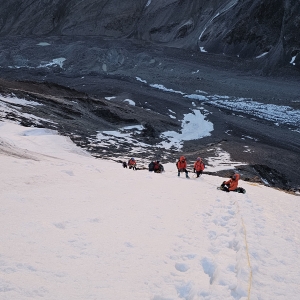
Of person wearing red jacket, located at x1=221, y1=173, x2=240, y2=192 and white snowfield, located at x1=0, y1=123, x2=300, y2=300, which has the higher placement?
white snowfield, located at x1=0, y1=123, x2=300, y2=300

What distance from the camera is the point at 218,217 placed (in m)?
7.46

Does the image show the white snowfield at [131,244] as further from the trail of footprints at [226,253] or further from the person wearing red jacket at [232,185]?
the person wearing red jacket at [232,185]

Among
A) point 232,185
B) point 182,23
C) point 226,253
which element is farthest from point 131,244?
point 182,23

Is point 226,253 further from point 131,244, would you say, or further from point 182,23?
point 182,23

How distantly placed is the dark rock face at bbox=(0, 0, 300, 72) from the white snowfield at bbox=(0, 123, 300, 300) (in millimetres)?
63978

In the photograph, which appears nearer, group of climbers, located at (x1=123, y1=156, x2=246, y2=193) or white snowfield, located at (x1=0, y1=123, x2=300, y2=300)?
white snowfield, located at (x1=0, y1=123, x2=300, y2=300)

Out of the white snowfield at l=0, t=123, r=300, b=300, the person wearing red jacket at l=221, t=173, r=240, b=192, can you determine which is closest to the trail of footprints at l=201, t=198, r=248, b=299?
the white snowfield at l=0, t=123, r=300, b=300

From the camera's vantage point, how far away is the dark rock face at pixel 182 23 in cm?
7150

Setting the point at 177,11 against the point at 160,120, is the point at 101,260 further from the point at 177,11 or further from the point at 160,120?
the point at 177,11

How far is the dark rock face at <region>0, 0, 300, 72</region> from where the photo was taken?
71500 millimetres

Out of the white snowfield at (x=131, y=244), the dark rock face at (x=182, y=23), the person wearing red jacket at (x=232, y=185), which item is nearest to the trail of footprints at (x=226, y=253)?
the white snowfield at (x=131, y=244)

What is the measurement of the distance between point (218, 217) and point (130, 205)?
1897 millimetres

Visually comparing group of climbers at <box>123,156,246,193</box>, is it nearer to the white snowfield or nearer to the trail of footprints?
the white snowfield

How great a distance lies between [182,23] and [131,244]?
9082cm
